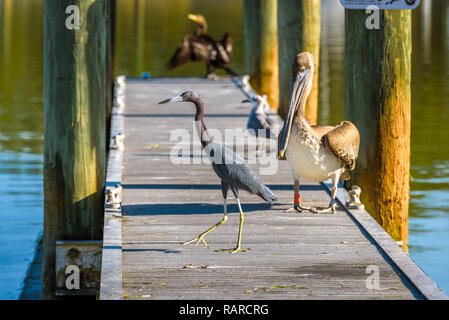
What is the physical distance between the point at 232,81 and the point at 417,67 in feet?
31.4

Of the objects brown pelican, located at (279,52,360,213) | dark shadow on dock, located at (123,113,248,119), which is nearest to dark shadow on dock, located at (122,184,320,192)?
brown pelican, located at (279,52,360,213)

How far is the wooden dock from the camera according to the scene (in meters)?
5.81

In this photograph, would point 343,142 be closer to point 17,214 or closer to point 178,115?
point 17,214

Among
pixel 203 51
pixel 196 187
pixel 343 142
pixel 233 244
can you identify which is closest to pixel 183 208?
pixel 196 187

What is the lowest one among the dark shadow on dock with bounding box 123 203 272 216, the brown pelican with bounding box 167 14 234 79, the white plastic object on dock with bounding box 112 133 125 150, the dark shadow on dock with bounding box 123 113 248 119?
the dark shadow on dock with bounding box 123 203 272 216

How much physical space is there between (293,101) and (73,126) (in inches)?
71.5

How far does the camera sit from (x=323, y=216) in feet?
24.7

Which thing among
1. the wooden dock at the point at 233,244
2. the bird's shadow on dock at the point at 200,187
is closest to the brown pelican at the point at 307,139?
the wooden dock at the point at 233,244

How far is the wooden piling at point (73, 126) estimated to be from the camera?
731 centimetres

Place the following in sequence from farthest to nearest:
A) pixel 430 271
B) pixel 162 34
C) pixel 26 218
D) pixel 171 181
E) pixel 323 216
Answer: pixel 162 34
pixel 26 218
pixel 430 271
pixel 171 181
pixel 323 216

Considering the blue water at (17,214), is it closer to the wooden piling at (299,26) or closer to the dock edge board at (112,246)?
the dock edge board at (112,246)

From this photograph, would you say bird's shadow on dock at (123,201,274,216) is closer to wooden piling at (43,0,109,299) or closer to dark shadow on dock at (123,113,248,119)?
wooden piling at (43,0,109,299)
